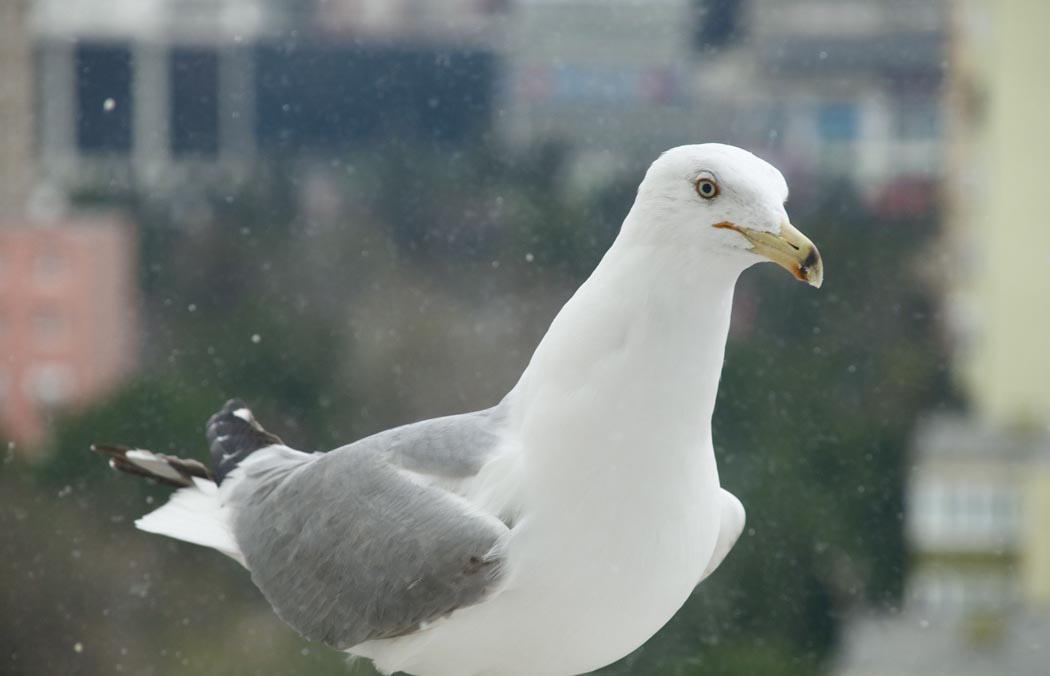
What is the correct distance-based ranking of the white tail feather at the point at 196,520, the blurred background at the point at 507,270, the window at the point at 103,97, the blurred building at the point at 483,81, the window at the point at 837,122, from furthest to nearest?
1. the window at the point at 837,122
2. the window at the point at 103,97
3. the blurred building at the point at 483,81
4. the blurred background at the point at 507,270
5. the white tail feather at the point at 196,520

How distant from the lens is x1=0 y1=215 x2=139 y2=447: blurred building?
217 inches

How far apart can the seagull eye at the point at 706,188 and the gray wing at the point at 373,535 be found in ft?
0.86

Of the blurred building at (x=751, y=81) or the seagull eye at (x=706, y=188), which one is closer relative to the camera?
the seagull eye at (x=706, y=188)

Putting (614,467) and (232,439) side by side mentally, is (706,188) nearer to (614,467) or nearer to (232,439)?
(614,467)

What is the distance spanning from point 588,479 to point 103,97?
485cm

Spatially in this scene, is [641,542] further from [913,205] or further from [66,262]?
[913,205]

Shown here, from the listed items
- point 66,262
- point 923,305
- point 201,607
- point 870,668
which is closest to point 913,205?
point 923,305

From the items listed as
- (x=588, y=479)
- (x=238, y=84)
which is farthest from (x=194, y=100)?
(x=588, y=479)

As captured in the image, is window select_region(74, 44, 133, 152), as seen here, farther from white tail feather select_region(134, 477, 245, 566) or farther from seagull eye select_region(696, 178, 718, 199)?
seagull eye select_region(696, 178, 718, 199)

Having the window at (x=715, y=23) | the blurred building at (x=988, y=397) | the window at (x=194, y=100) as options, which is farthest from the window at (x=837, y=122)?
the window at (x=194, y=100)

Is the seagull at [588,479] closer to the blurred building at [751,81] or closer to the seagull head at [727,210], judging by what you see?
the seagull head at [727,210]

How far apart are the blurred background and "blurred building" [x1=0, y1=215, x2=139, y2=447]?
0.07ft

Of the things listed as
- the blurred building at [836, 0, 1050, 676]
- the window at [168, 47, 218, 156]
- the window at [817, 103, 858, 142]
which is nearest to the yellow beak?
the blurred building at [836, 0, 1050, 676]

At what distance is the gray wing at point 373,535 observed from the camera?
1.08 m
